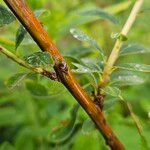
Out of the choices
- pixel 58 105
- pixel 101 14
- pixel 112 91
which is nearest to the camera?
pixel 112 91

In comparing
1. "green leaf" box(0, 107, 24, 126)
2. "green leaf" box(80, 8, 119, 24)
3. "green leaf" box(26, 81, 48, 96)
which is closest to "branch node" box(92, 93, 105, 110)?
"green leaf" box(26, 81, 48, 96)

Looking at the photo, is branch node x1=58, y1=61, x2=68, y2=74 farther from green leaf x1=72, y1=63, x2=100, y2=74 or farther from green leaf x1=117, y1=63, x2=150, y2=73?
green leaf x1=117, y1=63, x2=150, y2=73

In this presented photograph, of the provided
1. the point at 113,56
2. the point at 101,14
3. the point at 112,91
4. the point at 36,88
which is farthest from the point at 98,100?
the point at 101,14

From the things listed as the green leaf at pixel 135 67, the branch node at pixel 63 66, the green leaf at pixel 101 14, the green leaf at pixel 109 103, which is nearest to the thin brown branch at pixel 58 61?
the branch node at pixel 63 66

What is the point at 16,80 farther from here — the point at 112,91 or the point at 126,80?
the point at 126,80

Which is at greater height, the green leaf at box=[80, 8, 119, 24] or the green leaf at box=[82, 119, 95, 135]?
the green leaf at box=[80, 8, 119, 24]

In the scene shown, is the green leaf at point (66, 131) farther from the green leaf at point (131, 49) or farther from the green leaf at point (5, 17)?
the green leaf at point (5, 17)

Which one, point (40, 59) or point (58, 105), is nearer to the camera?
point (40, 59)
